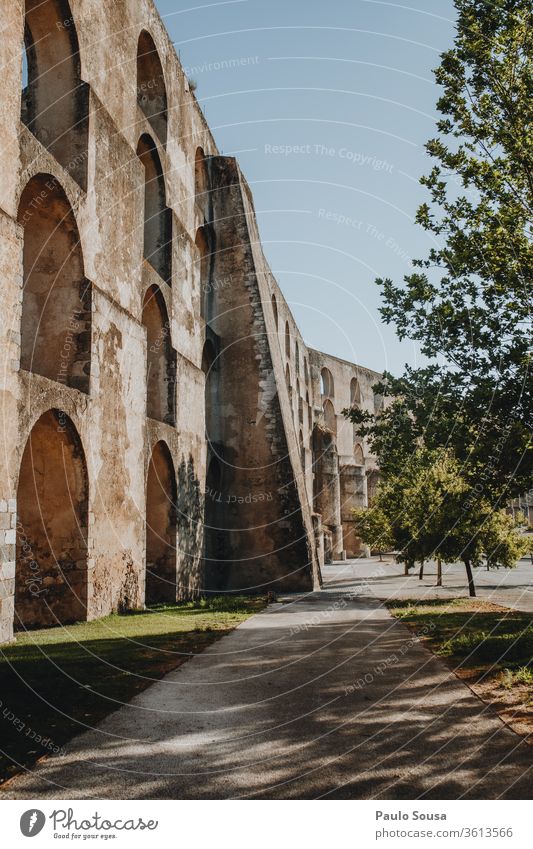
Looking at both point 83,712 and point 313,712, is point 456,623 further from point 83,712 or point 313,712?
point 83,712

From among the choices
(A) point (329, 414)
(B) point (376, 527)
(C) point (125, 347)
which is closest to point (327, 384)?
(A) point (329, 414)

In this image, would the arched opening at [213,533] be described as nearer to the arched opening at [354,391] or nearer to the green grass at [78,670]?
the green grass at [78,670]

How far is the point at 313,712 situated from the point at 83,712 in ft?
5.82

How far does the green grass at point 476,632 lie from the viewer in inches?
289

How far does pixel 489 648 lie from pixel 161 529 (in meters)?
8.80

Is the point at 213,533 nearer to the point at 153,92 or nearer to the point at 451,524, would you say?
the point at 451,524

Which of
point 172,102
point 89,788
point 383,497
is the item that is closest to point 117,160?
point 172,102

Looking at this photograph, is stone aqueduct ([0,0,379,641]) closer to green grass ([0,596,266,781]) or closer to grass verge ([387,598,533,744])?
green grass ([0,596,266,781])

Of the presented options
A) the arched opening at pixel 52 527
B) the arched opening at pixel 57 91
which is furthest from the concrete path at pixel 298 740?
the arched opening at pixel 57 91

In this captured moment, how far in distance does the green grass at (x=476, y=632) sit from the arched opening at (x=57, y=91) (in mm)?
9061

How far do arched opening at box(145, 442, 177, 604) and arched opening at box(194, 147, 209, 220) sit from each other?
344 inches

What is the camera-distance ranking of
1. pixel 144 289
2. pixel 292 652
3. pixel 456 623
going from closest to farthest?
pixel 292 652 → pixel 456 623 → pixel 144 289

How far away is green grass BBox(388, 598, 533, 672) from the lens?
7.33 meters

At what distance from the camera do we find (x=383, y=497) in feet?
81.0
